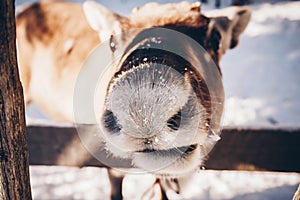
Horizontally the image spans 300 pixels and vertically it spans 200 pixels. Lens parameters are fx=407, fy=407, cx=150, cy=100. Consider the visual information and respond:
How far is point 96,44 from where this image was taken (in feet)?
7.07

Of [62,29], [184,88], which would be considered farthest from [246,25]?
[62,29]

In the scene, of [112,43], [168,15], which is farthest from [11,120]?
[168,15]

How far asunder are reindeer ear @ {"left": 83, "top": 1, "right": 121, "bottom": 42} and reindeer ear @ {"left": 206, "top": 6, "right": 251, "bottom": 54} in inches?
18.8

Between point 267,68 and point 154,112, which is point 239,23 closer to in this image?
point 267,68

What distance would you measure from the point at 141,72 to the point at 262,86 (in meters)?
0.75

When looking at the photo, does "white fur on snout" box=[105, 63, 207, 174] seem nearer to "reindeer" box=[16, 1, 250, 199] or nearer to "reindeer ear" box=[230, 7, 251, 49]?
"reindeer" box=[16, 1, 250, 199]

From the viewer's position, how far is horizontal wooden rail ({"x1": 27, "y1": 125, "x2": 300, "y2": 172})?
2.19 metres

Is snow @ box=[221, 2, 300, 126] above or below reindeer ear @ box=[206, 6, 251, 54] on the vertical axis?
below

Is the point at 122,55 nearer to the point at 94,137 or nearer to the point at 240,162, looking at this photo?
the point at 94,137

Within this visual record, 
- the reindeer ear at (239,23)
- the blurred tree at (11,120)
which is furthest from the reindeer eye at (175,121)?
the reindeer ear at (239,23)

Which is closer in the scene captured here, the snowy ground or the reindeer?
the reindeer

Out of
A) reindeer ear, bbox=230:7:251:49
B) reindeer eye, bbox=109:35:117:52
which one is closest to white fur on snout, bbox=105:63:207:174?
reindeer eye, bbox=109:35:117:52

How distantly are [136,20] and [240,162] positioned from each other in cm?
96

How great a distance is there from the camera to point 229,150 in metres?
2.24
